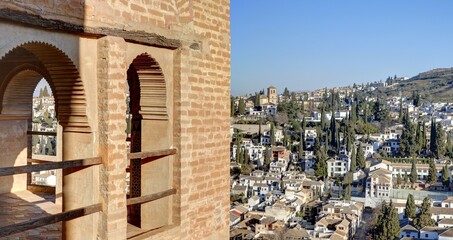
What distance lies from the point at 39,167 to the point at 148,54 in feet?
3.87

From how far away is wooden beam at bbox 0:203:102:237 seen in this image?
2.82m

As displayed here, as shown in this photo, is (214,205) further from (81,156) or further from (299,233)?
(299,233)

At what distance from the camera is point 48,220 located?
9.98 feet

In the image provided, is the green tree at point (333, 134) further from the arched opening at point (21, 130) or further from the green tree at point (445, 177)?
the arched opening at point (21, 130)

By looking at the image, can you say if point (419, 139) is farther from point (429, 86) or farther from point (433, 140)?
point (429, 86)

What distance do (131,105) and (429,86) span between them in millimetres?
151841

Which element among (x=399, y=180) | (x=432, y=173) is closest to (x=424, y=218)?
(x=432, y=173)

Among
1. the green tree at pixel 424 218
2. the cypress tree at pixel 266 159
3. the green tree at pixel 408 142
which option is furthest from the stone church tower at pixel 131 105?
the green tree at pixel 408 142

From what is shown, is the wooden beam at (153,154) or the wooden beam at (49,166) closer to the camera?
the wooden beam at (49,166)

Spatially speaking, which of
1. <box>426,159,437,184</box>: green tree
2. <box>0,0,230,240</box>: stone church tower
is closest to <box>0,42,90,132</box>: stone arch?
<box>0,0,230,240</box>: stone church tower

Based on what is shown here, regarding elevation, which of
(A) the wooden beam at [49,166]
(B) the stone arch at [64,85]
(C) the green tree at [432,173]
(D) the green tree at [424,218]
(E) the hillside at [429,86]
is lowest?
(D) the green tree at [424,218]

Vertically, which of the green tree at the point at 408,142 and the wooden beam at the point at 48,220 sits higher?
the wooden beam at the point at 48,220

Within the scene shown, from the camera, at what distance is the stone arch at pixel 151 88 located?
391 cm

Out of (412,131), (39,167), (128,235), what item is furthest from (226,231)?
(412,131)
